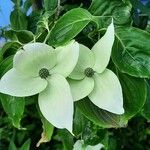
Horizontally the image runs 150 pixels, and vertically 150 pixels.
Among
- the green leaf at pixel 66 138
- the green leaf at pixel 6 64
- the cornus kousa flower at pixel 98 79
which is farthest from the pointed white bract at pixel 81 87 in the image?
the green leaf at pixel 66 138

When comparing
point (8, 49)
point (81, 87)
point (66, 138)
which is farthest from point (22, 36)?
point (66, 138)

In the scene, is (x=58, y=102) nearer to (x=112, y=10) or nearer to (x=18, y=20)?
(x=112, y=10)

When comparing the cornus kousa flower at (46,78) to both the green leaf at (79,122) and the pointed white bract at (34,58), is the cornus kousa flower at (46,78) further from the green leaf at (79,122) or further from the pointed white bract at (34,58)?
the green leaf at (79,122)

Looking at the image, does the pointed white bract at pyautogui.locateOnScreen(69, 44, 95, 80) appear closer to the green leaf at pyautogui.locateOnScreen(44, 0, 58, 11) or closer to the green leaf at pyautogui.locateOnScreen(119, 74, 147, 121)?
the green leaf at pyautogui.locateOnScreen(119, 74, 147, 121)

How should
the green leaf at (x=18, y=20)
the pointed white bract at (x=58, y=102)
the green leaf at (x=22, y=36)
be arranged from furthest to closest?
1. the green leaf at (x=18, y=20)
2. the green leaf at (x=22, y=36)
3. the pointed white bract at (x=58, y=102)

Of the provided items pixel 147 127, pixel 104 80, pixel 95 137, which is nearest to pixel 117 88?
pixel 104 80

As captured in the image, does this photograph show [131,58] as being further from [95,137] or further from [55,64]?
[95,137]
